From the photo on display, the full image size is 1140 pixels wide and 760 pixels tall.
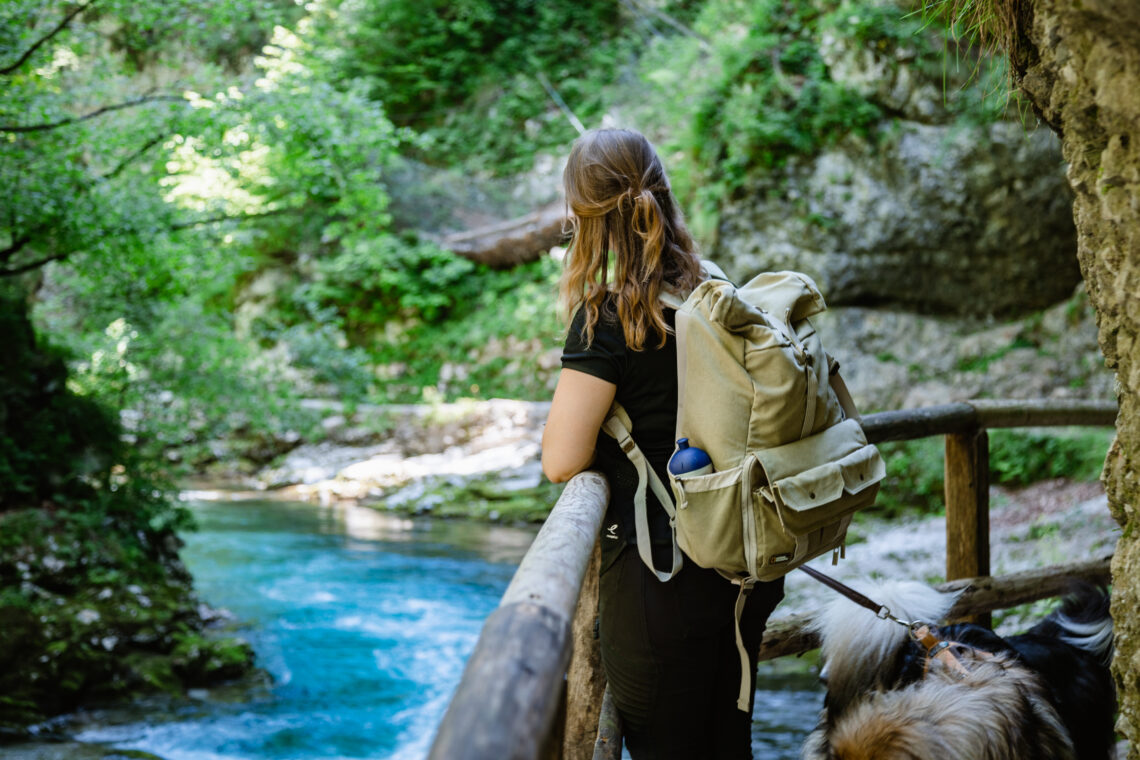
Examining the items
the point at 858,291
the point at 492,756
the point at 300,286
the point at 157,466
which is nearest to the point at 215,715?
the point at 157,466

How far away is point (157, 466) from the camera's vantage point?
7301 millimetres

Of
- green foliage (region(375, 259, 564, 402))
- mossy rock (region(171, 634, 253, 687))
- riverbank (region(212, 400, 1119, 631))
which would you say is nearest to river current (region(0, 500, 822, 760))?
mossy rock (region(171, 634, 253, 687))

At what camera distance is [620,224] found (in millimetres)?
1742

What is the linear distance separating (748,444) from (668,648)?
0.45 metres

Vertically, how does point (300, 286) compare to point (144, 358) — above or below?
above

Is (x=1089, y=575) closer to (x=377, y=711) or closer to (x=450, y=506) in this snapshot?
(x=377, y=711)

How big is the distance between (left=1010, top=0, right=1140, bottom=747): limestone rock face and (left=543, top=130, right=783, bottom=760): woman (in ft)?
2.19

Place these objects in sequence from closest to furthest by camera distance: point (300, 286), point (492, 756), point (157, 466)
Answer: point (492, 756) < point (157, 466) < point (300, 286)

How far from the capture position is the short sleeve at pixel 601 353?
5.34 ft

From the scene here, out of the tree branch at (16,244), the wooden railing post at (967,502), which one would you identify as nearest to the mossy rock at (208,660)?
the tree branch at (16,244)

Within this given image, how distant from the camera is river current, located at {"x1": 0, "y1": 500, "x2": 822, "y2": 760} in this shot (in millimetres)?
5227

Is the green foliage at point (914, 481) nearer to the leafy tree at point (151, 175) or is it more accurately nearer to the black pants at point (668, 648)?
the leafy tree at point (151, 175)

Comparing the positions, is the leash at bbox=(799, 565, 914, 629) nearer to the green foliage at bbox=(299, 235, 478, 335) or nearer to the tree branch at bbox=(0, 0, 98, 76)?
the tree branch at bbox=(0, 0, 98, 76)

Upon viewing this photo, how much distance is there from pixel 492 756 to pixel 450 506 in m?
10.4
